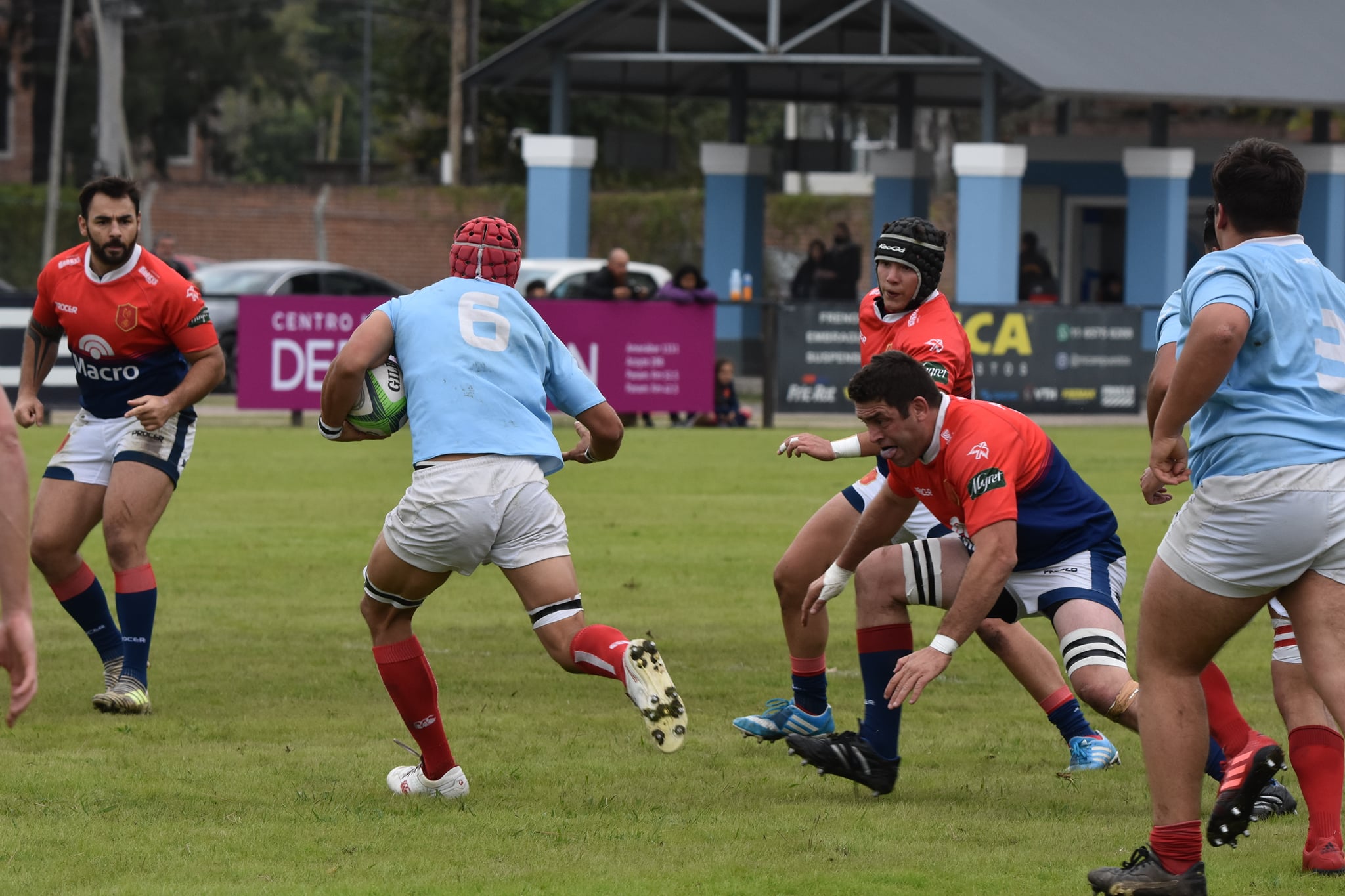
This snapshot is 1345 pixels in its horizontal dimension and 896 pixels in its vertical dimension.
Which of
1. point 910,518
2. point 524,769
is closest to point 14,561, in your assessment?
point 524,769

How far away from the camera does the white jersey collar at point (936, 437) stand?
5945 mm

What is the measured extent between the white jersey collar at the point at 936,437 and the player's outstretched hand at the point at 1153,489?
62 centimetres

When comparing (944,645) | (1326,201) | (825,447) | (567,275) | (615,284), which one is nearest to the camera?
(944,645)

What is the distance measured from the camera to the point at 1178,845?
16.3 ft

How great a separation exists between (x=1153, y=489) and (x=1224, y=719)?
104 centimetres

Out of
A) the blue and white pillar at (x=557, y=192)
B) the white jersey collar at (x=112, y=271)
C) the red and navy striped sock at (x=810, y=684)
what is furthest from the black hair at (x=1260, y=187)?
the blue and white pillar at (x=557, y=192)

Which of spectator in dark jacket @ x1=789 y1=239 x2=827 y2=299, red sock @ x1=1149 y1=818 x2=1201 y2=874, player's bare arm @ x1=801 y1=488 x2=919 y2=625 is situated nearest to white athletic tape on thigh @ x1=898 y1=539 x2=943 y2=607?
player's bare arm @ x1=801 y1=488 x2=919 y2=625

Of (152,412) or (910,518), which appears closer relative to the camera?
(910,518)

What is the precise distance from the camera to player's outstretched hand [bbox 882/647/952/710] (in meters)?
5.36

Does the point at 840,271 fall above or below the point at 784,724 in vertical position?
above

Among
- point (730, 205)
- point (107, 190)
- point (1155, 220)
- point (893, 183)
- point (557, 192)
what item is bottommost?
point (107, 190)

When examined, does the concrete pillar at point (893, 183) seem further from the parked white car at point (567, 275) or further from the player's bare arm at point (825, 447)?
the player's bare arm at point (825, 447)

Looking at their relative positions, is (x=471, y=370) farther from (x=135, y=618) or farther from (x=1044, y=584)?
(x=135, y=618)

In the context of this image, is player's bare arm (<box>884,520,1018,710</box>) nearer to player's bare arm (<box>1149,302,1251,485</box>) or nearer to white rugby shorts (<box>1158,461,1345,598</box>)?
white rugby shorts (<box>1158,461,1345,598</box>)
